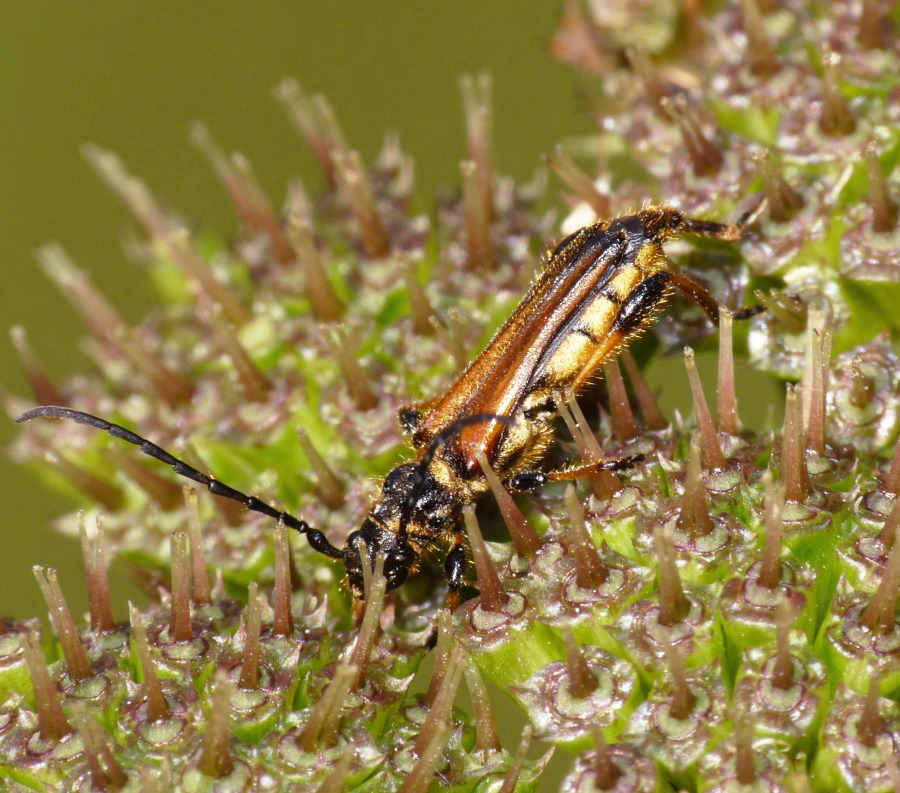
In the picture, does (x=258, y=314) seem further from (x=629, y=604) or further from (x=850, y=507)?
(x=850, y=507)

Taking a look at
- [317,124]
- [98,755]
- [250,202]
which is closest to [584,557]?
[98,755]

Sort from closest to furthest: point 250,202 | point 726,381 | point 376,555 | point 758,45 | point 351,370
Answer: point 726,381 < point 376,555 < point 351,370 < point 758,45 < point 250,202

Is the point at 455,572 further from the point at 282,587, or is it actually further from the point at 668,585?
the point at 668,585

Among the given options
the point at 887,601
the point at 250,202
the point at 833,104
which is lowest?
the point at 887,601

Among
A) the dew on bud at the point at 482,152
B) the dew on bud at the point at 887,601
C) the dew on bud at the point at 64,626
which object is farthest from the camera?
the dew on bud at the point at 482,152

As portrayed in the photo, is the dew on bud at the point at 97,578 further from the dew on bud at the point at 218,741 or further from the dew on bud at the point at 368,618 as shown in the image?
the dew on bud at the point at 368,618

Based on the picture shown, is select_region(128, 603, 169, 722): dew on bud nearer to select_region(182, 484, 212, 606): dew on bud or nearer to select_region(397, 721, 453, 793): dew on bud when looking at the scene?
select_region(182, 484, 212, 606): dew on bud

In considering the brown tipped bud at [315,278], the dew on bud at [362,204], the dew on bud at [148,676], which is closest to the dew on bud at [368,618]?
the dew on bud at [148,676]
